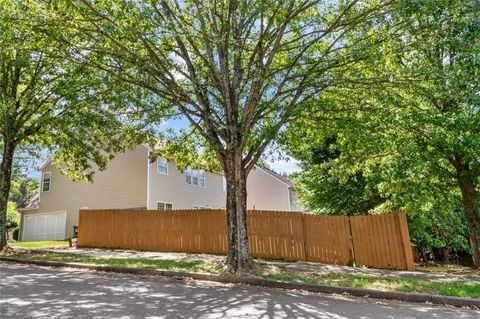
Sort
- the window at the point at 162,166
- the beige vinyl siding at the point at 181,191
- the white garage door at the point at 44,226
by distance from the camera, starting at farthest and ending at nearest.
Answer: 1. the white garage door at the point at 44,226
2. the window at the point at 162,166
3. the beige vinyl siding at the point at 181,191

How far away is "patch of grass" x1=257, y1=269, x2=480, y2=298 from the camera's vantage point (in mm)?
7268

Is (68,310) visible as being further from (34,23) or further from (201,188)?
(201,188)

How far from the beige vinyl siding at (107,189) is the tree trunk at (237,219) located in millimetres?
13319

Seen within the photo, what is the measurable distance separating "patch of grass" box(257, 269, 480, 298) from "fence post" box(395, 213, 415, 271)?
2.23 metres

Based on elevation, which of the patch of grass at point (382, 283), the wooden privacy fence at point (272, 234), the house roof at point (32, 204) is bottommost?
the patch of grass at point (382, 283)

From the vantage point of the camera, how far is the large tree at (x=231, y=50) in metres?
9.27

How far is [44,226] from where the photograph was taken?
2670 centimetres

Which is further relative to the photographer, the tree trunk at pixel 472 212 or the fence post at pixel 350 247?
the fence post at pixel 350 247

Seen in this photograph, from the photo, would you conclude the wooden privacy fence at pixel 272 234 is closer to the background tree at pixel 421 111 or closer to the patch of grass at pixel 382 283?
the background tree at pixel 421 111

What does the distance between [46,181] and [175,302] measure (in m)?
25.1

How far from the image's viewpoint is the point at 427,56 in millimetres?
10477

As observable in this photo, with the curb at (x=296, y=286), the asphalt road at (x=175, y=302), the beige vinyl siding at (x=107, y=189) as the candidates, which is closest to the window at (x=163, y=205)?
the beige vinyl siding at (x=107, y=189)

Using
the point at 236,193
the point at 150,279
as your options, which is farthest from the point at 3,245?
the point at 236,193

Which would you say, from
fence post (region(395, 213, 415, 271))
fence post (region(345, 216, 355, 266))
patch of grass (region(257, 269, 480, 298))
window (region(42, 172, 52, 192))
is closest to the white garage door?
window (region(42, 172, 52, 192))
